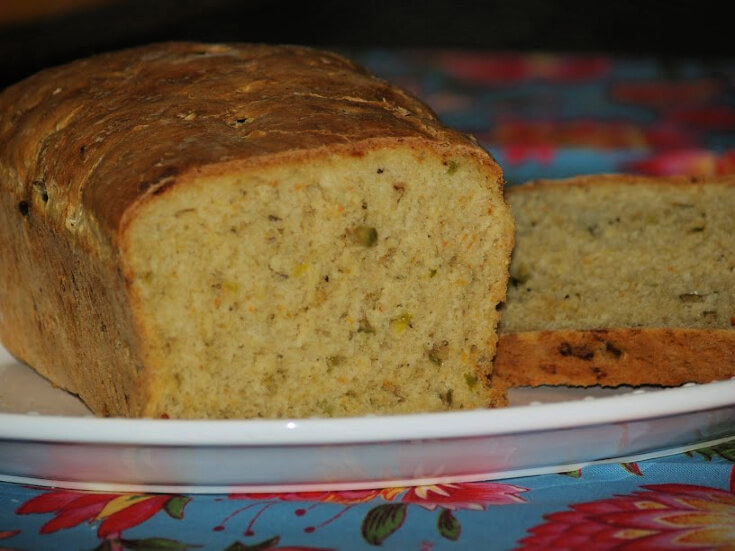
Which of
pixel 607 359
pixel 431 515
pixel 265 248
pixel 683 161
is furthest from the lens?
pixel 683 161

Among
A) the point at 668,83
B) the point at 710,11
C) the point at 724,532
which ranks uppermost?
the point at 710,11

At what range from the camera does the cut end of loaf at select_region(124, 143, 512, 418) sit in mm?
2184

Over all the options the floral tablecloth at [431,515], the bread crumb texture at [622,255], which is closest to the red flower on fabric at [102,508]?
the floral tablecloth at [431,515]

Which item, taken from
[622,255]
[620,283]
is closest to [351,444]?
[620,283]

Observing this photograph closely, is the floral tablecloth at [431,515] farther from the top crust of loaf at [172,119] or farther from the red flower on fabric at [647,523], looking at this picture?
the top crust of loaf at [172,119]

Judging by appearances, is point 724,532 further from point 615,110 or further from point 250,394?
point 615,110

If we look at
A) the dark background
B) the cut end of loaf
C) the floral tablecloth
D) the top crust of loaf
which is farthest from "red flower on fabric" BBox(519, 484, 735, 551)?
the dark background

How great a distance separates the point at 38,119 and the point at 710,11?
26.6 feet

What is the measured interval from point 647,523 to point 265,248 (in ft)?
3.45

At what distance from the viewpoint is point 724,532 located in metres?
1.97

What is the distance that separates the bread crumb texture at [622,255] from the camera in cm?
285

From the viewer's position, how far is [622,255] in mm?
3150

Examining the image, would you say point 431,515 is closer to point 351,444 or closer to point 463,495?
point 463,495

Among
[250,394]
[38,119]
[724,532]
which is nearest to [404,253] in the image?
[250,394]
